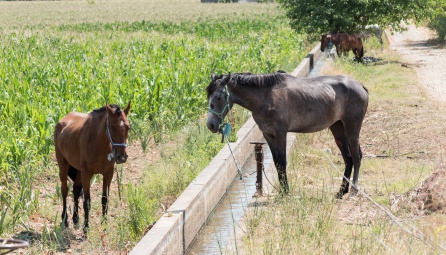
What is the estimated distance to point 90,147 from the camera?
905 cm

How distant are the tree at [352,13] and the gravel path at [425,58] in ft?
5.62

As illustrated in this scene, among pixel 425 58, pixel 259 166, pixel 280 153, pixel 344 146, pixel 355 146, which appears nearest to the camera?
pixel 280 153

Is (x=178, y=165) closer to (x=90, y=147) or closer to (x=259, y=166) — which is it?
(x=259, y=166)

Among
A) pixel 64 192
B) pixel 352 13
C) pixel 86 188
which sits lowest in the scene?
pixel 352 13

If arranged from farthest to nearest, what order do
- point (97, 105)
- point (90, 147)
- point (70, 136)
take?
1. point (97, 105)
2. point (70, 136)
3. point (90, 147)

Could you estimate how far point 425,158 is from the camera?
485 inches

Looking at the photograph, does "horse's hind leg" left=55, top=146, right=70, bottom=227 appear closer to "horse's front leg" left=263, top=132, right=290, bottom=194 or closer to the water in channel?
the water in channel

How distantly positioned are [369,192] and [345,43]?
1779 centimetres

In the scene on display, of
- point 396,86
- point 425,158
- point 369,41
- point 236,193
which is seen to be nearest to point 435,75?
point 396,86

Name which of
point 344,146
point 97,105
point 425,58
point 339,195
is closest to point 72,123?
point 339,195

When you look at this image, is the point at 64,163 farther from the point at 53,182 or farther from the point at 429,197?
the point at 429,197


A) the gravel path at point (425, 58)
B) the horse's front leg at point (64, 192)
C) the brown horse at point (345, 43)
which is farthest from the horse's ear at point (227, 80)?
the brown horse at point (345, 43)

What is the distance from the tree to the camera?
2855 cm

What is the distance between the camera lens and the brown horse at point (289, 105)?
976 centimetres
